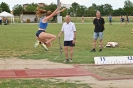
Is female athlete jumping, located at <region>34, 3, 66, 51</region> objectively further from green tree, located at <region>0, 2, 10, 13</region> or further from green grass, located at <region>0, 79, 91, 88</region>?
green tree, located at <region>0, 2, 10, 13</region>

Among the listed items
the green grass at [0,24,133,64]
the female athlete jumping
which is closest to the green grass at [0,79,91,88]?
the female athlete jumping

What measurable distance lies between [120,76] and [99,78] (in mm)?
820

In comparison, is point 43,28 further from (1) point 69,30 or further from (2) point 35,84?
(2) point 35,84

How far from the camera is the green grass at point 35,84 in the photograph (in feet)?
27.3

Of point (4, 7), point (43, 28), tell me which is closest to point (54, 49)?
point (43, 28)

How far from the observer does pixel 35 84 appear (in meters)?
8.55

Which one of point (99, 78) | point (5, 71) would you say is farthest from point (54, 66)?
point (99, 78)

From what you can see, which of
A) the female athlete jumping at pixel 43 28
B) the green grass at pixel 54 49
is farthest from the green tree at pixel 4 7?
the female athlete jumping at pixel 43 28

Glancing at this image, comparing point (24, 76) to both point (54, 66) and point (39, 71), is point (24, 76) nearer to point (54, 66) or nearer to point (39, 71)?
point (39, 71)

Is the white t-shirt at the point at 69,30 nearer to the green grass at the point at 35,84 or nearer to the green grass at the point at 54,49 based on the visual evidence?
the green grass at the point at 54,49

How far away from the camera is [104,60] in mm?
12352

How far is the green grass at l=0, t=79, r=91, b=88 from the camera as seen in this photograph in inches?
328

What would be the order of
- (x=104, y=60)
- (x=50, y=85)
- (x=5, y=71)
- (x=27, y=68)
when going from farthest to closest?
(x=104, y=60)
(x=27, y=68)
(x=5, y=71)
(x=50, y=85)

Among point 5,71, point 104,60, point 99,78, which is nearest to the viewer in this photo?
point 99,78
